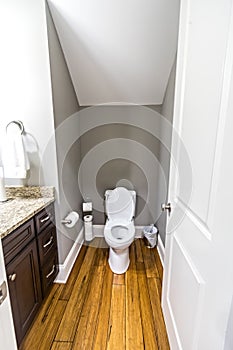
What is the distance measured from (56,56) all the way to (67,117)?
1.72ft

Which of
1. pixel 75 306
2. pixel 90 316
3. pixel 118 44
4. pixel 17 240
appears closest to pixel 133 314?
pixel 90 316

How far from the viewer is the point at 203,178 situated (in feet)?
2.81

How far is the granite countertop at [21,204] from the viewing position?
1245mm

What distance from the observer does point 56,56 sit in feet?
5.51

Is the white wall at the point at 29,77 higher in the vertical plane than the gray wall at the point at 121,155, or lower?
higher

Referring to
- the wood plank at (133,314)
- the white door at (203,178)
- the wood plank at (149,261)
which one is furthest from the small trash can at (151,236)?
the white door at (203,178)

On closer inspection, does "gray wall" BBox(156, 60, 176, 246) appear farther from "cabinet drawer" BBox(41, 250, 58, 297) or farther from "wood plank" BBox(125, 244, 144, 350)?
"cabinet drawer" BBox(41, 250, 58, 297)

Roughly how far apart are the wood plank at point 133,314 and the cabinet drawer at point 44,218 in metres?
0.95

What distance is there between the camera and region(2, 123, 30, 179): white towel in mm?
1540

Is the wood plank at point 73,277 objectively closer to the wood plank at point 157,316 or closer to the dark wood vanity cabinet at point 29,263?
the dark wood vanity cabinet at point 29,263

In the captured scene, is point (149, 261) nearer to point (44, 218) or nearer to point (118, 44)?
point (44, 218)

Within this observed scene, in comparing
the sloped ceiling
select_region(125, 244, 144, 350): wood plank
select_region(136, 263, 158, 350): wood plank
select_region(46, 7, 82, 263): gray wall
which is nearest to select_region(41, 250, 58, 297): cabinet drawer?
select_region(46, 7, 82, 263): gray wall

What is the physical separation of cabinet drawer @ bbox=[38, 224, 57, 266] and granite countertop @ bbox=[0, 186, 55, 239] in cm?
23

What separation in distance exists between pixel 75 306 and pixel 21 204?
3.13ft
